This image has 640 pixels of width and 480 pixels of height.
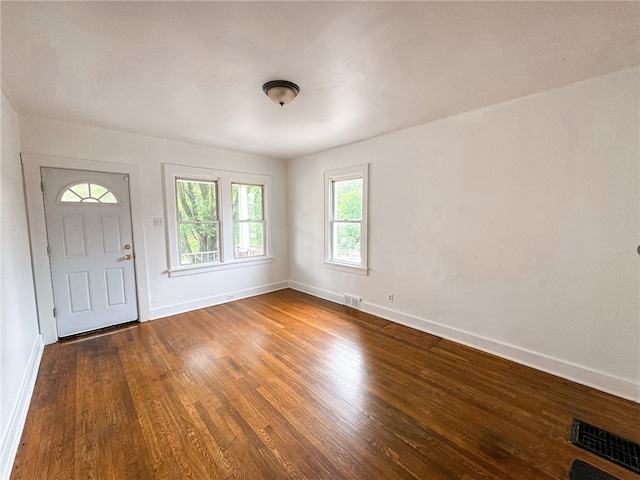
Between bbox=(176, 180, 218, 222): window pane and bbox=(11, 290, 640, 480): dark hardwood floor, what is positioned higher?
bbox=(176, 180, 218, 222): window pane

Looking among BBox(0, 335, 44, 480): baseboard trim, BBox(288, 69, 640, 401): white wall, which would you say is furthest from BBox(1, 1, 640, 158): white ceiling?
BBox(0, 335, 44, 480): baseboard trim

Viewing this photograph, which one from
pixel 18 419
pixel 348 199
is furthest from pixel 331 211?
pixel 18 419

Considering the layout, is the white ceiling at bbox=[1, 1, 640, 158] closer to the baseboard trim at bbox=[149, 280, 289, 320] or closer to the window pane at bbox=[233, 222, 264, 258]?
the window pane at bbox=[233, 222, 264, 258]

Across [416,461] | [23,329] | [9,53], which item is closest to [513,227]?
[416,461]

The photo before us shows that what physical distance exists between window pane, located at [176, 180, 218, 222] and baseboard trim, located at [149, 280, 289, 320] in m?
1.29

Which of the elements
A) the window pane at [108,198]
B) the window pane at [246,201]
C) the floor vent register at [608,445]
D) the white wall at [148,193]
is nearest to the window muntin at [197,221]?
the white wall at [148,193]

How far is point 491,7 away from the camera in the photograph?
1.39 meters

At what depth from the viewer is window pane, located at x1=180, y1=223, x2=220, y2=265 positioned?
4062 mm

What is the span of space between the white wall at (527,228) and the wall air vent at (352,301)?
46 centimetres

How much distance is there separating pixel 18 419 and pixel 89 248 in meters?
1.95

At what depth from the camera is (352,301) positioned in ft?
13.5

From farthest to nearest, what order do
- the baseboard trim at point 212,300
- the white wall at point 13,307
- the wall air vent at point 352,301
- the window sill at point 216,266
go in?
1. the wall air vent at point 352,301
2. the window sill at point 216,266
3. the baseboard trim at point 212,300
4. the white wall at point 13,307

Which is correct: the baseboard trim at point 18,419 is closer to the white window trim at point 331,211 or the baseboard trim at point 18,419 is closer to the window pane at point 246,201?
the window pane at point 246,201

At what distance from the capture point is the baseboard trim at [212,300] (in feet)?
12.4
